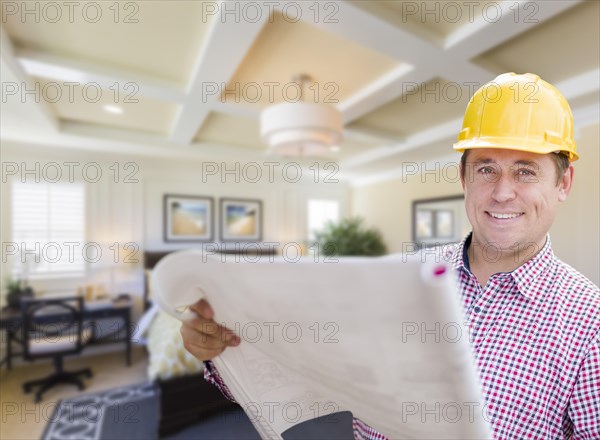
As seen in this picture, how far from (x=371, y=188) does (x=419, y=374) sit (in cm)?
502

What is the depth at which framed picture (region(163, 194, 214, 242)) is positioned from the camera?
4.20 meters

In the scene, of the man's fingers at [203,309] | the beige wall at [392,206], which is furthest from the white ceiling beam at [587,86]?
the beige wall at [392,206]

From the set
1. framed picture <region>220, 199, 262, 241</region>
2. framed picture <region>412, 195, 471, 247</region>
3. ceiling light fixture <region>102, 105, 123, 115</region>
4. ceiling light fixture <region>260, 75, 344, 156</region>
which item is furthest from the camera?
framed picture <region>220, 199, 262, 241</region>

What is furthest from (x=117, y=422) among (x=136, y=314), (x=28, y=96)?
(x=28, y=96)

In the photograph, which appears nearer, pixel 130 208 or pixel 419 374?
pixel 419 374

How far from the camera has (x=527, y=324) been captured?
0.59 m

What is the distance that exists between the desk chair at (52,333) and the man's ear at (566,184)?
10.9 ft

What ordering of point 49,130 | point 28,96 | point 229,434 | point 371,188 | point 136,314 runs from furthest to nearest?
point 371,188, point 136,314, point 49,130, point 28,96, point 229,434

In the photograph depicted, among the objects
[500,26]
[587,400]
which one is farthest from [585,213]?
[500,26]

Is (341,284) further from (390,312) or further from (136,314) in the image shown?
(136,314)

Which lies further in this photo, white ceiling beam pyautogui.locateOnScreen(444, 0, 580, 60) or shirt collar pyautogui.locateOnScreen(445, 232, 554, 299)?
white ceiling beam pyautogui.locateOnScreen(444, 0, 580, 60)

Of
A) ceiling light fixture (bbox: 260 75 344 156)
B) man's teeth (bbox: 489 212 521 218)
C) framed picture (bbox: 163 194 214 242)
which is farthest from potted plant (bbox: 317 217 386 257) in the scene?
man's teeth (bbox: 489 212 521 218)

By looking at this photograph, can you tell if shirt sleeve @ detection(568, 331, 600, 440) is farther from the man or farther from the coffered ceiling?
the coffered ceiling

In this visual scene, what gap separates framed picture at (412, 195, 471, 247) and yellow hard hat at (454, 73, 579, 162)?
2.64 metres
